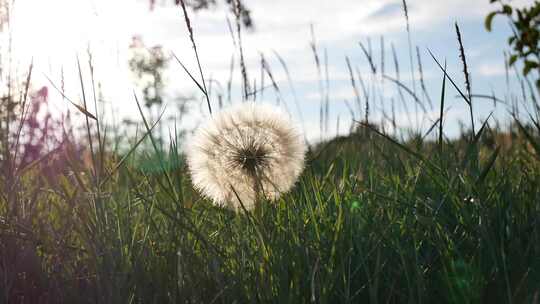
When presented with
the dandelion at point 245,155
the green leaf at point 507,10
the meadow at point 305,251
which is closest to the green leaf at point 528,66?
the green leaf at point 507,10

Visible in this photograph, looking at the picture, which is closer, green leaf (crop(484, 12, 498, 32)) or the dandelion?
the dandelion

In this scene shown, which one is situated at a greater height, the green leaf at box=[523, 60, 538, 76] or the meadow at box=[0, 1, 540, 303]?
the green leaf at box=[523, 60, 538, 76]

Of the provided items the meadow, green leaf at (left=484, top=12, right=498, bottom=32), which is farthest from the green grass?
green leaf at (left=484, top=12, right=498, bottom=32)

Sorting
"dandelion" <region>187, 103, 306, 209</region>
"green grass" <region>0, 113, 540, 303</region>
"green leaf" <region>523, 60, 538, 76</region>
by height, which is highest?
"green leaf" <region>523, 60, 538, 76</region>

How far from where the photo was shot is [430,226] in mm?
1715

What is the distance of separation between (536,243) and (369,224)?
0.43m

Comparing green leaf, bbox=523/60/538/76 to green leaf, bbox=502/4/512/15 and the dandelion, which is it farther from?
the dandelion

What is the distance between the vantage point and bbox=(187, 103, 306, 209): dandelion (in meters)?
2.10

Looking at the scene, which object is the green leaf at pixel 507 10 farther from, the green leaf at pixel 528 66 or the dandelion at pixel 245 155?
the dandelion at pixel 245 155

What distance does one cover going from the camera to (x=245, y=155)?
6.93ft

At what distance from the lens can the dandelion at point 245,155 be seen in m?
2.10

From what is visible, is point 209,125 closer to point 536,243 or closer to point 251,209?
point 251,209

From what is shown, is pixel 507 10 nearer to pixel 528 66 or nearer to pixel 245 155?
pixel 528 66

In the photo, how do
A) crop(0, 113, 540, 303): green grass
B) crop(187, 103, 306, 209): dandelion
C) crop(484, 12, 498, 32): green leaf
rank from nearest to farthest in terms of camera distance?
1. crop(0, 113, 540, 303): green grass
2. crop(187, 103, 306, 209): dandelion
3. crop(484, 12, 498, 32): green leaf
